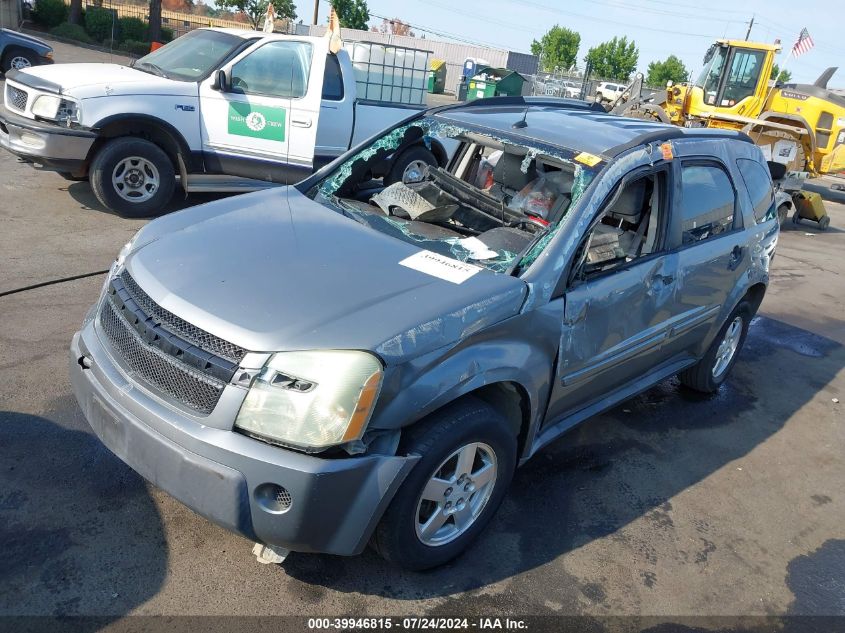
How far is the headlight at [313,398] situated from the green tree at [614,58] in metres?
74.7

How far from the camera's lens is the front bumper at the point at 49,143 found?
645 cm

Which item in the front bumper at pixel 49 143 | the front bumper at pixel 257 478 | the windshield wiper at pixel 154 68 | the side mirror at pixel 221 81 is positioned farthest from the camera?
the windshield wiper at pixel 154 68

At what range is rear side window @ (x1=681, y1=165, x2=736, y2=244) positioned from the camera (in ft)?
12.8

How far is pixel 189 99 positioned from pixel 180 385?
5437 millimetres

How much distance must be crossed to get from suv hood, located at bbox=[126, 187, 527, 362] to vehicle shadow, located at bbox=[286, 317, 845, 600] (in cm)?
105

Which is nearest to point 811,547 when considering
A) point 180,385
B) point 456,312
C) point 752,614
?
point 752,614

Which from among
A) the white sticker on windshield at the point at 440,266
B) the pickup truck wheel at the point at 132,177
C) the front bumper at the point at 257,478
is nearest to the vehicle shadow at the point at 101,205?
the pickup truck wheel at the point at 132,177

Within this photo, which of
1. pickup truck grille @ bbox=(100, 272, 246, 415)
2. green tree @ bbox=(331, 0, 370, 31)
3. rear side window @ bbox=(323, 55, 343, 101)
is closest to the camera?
pickup truck grille @ bbox=(100, 272, 246, 415)

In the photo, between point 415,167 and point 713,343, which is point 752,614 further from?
point 415,167

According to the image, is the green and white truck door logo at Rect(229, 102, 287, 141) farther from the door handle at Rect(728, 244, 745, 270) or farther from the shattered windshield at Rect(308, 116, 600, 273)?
the door handle at Rect(728, 244, 745, 270)

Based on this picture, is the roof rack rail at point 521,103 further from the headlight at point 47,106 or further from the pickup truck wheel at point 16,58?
the pickup truck wheel at point 16,58

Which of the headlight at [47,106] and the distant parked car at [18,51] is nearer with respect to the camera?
the headlight at [47,106]

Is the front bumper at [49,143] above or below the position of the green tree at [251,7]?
below

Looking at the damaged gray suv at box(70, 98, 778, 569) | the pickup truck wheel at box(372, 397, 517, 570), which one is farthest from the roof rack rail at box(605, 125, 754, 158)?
the pickup truck wheel at box(372, 397, 517, 570)
